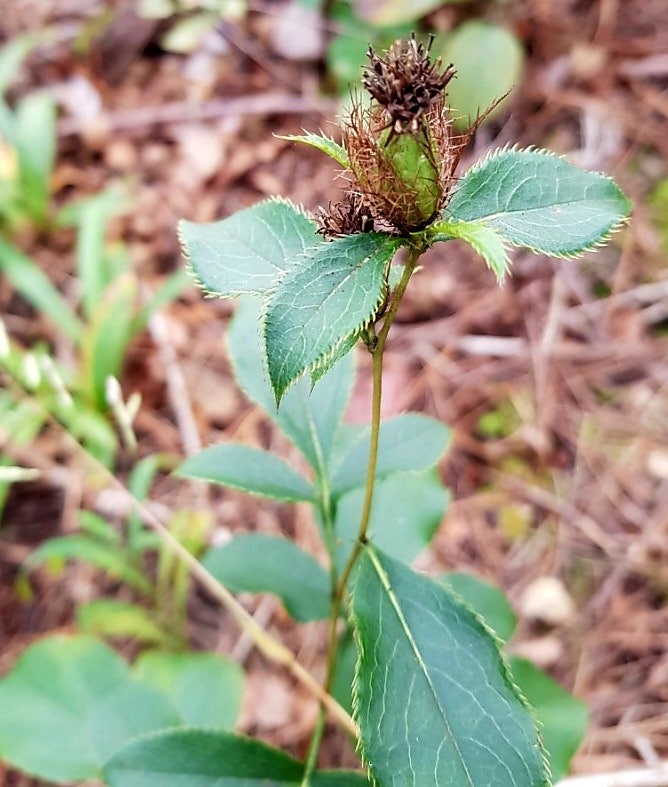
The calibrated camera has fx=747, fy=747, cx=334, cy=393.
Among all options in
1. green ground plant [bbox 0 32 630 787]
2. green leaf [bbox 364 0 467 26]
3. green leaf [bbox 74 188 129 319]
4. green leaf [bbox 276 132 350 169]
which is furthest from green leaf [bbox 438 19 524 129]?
green leaf [bbox 276 132 350 169]

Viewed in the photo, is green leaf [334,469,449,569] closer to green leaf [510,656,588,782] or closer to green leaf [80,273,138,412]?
green leaf [510,656,588,782]

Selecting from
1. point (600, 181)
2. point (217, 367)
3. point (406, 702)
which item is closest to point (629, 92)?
point (217, 367)

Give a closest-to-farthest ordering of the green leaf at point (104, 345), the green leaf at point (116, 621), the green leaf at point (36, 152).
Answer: the green leaf at point (116, 621) → the green leaf at point (104, 345) → the green leaf at point (36, 152)

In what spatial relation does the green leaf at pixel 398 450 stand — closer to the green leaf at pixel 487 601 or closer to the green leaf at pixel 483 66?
the green leaf at pixel 487 601

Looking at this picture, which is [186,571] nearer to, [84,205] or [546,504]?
[546,504]

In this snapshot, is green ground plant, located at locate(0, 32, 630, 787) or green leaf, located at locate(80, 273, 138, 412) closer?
green ground plant, located at locate(0, 32, 630, 787)

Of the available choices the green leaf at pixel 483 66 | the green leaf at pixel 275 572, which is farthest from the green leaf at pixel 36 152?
the green leaf at pixel 275 572
